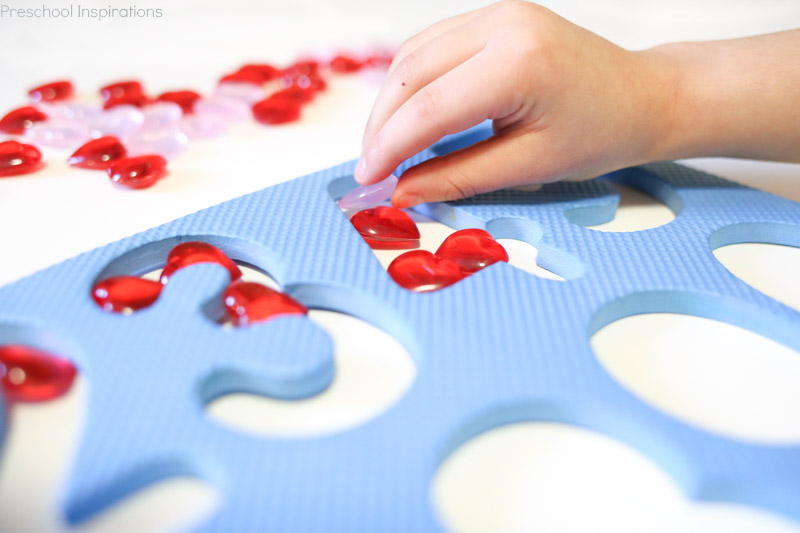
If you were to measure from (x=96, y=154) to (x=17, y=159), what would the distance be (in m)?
0.10

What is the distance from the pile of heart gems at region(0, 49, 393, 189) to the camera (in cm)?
97

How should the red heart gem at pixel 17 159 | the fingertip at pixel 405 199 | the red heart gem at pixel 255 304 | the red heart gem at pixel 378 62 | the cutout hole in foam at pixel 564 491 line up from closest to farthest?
1. the cutout hole in foam at pixel 564 491
2. the red heart gem at pixel 255 304
3. the fingertip at pixel 405 199
4. the red heart gem at pixel 17 159
5. the red heart gem at pixel 378 62

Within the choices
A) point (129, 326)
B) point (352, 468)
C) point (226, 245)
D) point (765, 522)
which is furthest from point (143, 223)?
point (765, 522)

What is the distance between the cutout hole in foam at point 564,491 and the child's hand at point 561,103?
1.21 feet

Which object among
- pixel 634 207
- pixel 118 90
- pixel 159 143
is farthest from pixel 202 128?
pixel 634 207

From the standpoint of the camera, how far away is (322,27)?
1.82 meters

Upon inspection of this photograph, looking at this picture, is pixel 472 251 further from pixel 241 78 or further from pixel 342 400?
pixel 241 78

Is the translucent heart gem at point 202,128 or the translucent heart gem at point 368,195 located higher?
the translucent heart gem at point 202,128

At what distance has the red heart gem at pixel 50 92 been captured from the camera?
125 cm

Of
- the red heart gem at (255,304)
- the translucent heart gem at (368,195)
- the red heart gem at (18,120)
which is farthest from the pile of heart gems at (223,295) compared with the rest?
the red heart gem at (18,120)

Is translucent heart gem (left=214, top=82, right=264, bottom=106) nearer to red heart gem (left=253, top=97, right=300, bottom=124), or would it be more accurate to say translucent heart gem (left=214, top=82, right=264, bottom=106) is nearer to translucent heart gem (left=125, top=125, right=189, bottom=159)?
red heart gem (left=253, top=97, right=300, bottom=124)

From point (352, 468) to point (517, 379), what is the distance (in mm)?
154

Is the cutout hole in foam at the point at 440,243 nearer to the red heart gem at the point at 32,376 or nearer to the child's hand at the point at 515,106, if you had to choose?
the child's hand at the point at 515,106

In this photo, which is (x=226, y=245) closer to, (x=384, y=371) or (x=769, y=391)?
(x=384, y=371)
